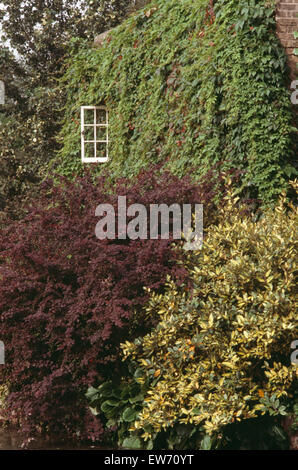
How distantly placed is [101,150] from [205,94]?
4.45 meters

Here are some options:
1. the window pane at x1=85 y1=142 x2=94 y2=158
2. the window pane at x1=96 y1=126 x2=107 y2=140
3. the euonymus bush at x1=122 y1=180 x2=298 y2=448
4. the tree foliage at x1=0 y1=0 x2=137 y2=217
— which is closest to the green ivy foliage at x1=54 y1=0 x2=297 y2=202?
the window pane at x1=96 y1=126 x2=107 y2=140

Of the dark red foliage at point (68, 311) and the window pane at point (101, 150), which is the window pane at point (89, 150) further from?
the dark red foliage at point (68, 311)

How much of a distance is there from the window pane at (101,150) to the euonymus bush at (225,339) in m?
6.36

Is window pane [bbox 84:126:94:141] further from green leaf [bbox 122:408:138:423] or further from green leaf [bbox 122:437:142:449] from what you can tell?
green leaf [bbox 122:437:142:449]

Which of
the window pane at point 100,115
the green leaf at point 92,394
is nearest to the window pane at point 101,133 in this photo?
the window pane at point 100,115

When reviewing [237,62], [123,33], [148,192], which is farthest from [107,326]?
[123,33]

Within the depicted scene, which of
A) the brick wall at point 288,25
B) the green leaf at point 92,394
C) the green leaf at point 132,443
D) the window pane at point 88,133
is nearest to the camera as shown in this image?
the green leaf at point 132,443

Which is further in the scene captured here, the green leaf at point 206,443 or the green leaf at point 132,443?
the green leaf at point 132,443

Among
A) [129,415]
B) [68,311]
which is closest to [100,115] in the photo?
[68,311]

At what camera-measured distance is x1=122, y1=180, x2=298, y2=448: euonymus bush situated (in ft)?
15.9

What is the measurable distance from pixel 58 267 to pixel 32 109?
400 inches

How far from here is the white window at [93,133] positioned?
11711mm

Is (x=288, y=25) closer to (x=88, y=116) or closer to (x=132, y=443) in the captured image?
(x=132, y=443)

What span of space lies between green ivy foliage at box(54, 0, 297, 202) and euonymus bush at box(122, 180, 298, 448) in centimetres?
172
